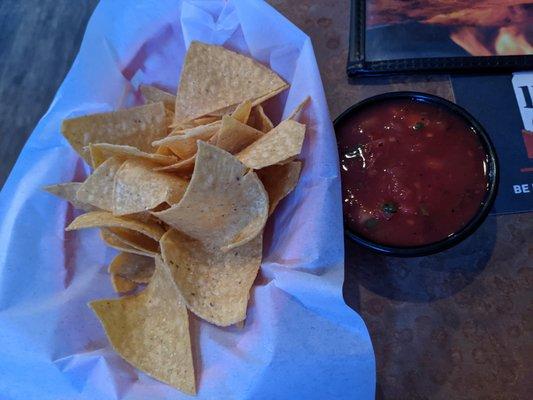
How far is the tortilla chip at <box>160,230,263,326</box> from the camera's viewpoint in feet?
3.84

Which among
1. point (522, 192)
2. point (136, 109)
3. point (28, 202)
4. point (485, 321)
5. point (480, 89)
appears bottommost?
point (485, 321)

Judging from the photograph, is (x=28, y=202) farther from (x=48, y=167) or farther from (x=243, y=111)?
(x=243, y=111)

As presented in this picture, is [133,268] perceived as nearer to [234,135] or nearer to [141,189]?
[141,189]

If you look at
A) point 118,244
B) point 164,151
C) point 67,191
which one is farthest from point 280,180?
point 67,191

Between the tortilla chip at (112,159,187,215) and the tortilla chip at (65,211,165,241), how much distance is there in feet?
0.08

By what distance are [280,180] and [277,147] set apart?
104 mm

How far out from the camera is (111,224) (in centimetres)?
121

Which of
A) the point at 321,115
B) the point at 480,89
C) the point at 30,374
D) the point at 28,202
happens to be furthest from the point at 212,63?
the point at 30,374

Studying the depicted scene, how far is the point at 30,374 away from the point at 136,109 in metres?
0.67

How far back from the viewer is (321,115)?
1278 mm

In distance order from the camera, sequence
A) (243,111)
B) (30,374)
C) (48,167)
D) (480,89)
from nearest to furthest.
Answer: (30,374)
(243,111)
(48,167)
(480,89)

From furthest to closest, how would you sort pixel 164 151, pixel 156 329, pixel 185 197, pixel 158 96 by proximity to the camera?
pixel 158 96 < pixel 164 151 < pixel 156 329 < pixel 185 197

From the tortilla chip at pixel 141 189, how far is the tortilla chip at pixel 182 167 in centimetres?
2

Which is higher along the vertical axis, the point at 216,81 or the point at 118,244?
the point at 216,81
